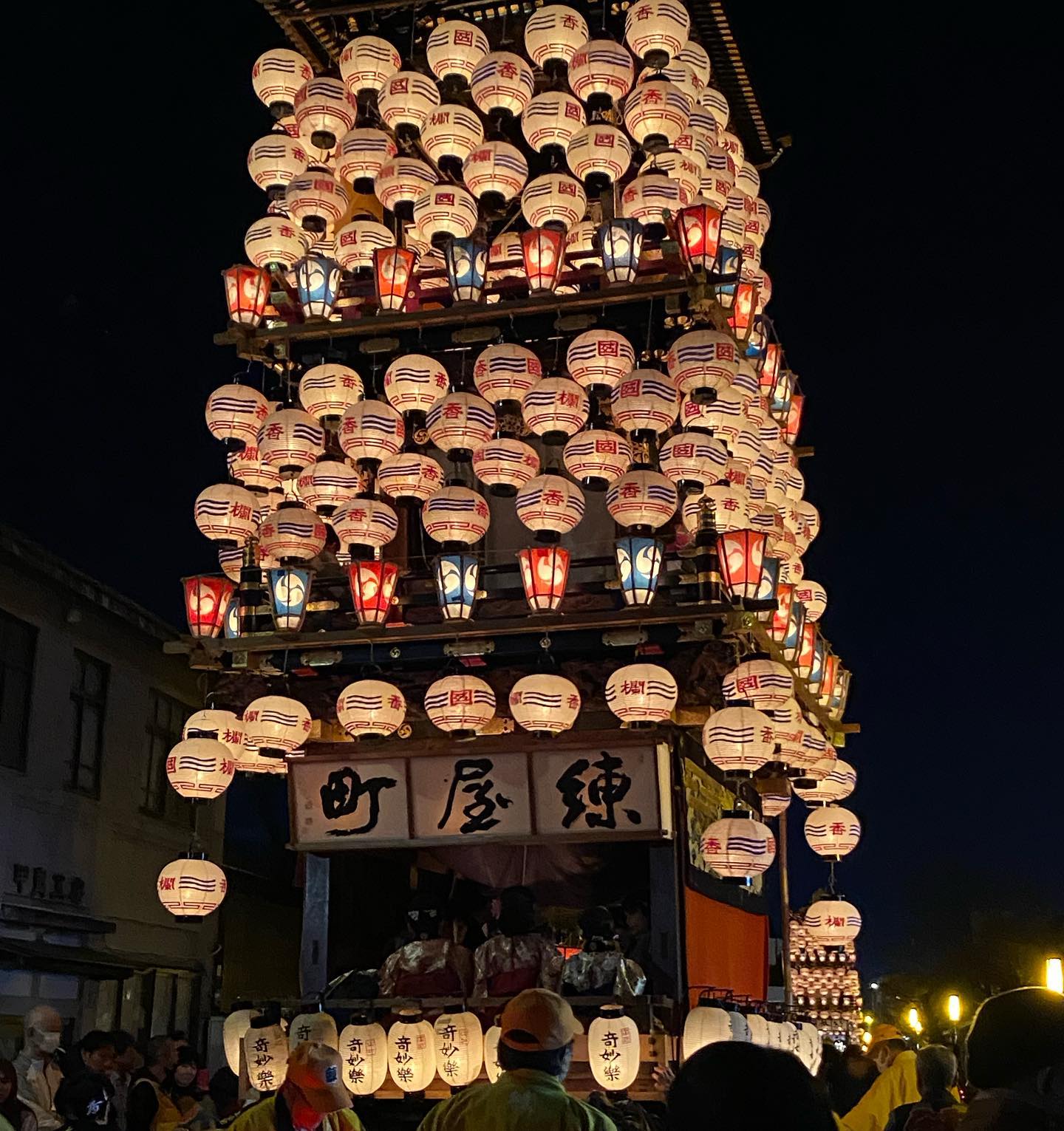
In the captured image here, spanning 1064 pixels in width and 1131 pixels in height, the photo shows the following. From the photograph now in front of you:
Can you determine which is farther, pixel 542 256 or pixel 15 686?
pixel 15 686

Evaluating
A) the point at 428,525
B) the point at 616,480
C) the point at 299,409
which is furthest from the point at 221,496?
the point at 616,480

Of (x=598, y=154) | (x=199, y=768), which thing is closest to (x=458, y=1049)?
(x=199, y=768)

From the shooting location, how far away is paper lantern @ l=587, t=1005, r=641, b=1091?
11.4 metres

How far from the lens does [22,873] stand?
1619 centimetres

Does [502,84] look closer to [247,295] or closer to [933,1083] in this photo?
[247,295]

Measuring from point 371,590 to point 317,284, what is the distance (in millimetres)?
3491

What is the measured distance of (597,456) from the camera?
13.4 meters

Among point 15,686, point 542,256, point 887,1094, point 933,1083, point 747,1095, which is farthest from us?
point 15,686

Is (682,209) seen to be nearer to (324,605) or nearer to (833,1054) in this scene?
(324,605)

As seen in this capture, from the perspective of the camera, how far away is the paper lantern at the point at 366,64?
15.9 m

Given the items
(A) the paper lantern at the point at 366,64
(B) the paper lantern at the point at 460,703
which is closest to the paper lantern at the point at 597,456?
(B) the paper lantern at the point at 460,703

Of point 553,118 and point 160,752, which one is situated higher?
point 553,118

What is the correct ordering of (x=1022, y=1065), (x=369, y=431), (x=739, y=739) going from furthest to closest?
(x=369, y=431) < (x=739, y=739) < (x=1022, y=1065)

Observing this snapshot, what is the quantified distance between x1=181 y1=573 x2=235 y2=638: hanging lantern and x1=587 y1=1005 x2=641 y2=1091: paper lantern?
554 cm
